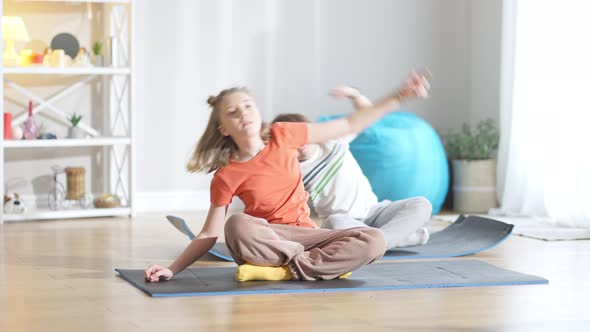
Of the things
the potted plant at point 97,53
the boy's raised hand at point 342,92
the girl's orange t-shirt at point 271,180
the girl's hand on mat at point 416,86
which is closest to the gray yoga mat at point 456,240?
the girl's orange t-shirt at point 271,180

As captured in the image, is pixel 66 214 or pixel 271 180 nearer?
pixel 271 180

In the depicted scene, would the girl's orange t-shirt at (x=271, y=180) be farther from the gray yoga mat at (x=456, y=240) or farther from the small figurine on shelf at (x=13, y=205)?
the small figurine on shelf at (x=13, y=205)

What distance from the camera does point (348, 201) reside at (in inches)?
147

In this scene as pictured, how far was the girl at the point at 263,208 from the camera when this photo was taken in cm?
285

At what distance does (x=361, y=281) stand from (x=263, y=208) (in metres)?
0.37

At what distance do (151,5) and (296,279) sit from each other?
8.75 ft

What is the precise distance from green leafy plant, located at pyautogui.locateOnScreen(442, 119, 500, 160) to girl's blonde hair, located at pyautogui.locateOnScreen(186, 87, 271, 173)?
8.48 ft

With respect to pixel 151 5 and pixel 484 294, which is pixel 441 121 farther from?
pixel 484 294

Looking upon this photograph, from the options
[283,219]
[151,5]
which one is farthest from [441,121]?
[283,219]

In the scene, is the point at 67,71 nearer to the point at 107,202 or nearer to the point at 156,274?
the point at 107,202

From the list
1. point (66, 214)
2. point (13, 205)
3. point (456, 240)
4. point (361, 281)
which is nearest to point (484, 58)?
point (456, 240)

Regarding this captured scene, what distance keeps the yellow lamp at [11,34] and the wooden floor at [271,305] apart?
1449mm

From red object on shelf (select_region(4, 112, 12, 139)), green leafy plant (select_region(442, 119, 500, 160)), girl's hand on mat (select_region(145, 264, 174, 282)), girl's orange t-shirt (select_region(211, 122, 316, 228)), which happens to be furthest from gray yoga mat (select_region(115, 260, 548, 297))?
green leafy plant (select_region(442, 119, 500, 160))

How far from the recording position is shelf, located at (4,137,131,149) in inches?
181
